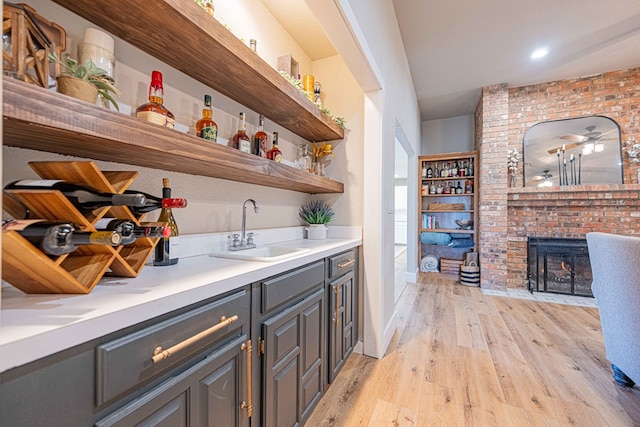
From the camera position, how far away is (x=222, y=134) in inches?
58.1

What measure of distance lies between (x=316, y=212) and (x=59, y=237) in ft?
5.36

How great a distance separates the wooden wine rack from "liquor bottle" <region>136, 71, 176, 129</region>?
0.28 meters

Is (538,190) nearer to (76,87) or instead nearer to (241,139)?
(241,139)

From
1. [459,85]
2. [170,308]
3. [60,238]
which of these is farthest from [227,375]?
[459,85]

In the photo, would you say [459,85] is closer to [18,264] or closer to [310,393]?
[310,393]

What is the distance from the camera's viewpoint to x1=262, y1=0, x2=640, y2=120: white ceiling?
246 centimetres

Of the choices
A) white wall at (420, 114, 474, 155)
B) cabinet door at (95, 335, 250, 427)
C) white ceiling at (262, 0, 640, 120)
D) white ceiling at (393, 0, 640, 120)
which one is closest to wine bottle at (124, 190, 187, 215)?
cabinet door at (95, 335, 250, 427)

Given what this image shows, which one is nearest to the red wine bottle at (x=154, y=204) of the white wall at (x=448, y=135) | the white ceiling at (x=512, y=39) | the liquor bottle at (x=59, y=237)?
the liquor bottle at (x=59, y=237)

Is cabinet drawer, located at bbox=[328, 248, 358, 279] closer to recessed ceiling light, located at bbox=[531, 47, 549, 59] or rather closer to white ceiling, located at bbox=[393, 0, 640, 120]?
white ceiling, located at bbox=[393, 0, 640, 120]

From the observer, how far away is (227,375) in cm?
84

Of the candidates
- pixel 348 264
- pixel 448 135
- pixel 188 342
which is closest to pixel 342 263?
pixel 348 264

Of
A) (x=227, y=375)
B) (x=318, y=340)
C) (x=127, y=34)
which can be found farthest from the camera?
(x=318, y=340)

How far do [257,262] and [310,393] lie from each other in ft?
2.57

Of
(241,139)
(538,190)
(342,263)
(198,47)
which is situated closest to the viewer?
(198,47)
